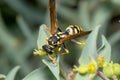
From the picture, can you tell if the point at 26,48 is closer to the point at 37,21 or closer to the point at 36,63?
the point at 36,63

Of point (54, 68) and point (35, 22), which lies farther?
point (35, 22)

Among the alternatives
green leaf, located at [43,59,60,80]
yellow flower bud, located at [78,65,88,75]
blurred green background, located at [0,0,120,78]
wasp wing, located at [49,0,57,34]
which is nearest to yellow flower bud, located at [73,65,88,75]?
yellow flower bud, located at [78,65,88,75]

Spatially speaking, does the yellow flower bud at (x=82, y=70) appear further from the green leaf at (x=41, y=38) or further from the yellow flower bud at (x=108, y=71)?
the green leaf at (x=41, y=38)

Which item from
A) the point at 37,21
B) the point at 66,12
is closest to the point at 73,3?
the point at 66,12

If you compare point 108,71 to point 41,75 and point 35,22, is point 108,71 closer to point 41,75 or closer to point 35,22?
point 41,75

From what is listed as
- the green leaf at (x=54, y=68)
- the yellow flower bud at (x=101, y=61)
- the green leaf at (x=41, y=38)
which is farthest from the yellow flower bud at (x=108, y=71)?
the green leaf at (x=41, y=38)

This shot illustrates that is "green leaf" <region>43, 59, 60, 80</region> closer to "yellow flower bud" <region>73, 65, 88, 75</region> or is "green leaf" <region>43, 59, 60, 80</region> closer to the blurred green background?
"yellow flower bud" <region>73, 65, 88, 75</region>

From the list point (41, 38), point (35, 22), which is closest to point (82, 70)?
point (41, 38)
